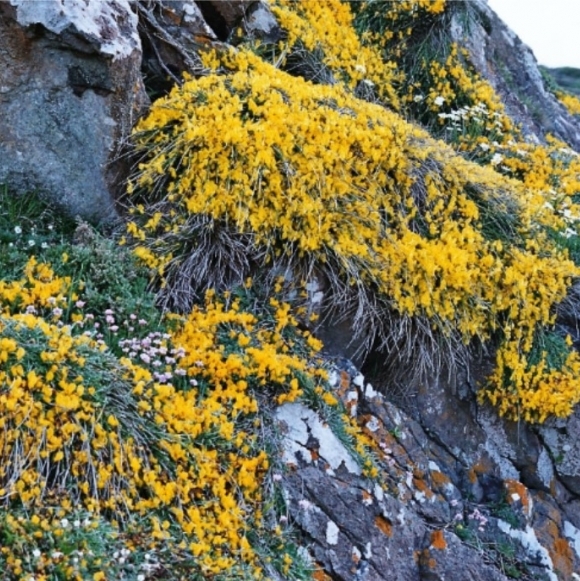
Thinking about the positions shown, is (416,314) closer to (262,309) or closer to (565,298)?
(262,309)

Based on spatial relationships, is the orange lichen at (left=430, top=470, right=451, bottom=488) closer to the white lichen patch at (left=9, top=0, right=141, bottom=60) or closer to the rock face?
the rock face

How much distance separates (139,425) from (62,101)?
227 centimetres

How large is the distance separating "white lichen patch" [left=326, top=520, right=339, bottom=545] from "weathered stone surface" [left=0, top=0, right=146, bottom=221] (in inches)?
90.5

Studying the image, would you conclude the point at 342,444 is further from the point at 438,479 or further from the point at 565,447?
the point at 565,447

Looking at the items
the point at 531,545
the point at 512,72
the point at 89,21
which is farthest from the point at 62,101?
the point at 512,72

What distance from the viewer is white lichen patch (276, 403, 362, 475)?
4164 millimetres

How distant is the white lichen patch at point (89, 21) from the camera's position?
4809mm

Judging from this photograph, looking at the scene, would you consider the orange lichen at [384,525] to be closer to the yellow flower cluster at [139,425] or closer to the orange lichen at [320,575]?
the orange lichen at [320,575]

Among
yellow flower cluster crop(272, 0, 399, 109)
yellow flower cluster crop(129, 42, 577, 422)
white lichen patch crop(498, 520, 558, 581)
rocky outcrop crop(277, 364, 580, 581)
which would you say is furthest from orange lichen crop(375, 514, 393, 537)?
yellow flower cluster crop(272, 0, 399, 109)

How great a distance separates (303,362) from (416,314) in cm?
90

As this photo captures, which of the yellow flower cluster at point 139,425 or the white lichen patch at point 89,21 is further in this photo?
the white lichen patch at point 89,21

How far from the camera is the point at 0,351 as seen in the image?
136 inches

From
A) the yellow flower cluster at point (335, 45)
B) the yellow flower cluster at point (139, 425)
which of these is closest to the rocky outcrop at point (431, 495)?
the yellow flower cluster at point (139, 425)

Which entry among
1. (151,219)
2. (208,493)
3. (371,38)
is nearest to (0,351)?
(208,493)
